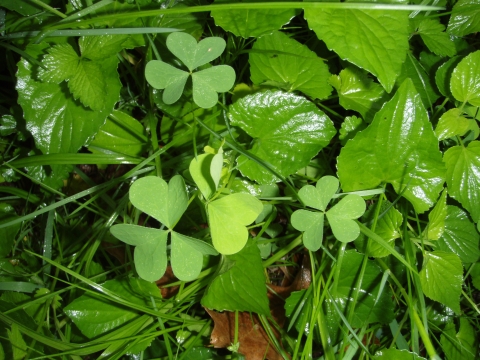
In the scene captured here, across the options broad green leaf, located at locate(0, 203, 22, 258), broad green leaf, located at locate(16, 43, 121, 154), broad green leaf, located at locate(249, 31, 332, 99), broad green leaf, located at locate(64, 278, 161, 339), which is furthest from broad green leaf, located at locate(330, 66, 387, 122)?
broad green leaf, located at locate(0, 203, 22, 258)

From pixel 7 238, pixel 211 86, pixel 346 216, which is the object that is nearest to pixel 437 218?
pixel 346 216

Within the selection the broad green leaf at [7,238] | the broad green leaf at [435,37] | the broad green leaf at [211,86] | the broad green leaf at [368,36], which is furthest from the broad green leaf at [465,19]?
the broad green leaf at [7,238]

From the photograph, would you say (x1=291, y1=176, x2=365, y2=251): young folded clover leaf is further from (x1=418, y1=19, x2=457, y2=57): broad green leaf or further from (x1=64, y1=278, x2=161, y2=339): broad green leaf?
(x1=418, y1=19, x2=457, y2=57): broad green leaf

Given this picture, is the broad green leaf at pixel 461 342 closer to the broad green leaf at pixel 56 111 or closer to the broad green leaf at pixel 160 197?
the broad green leaf at pixel 160 197

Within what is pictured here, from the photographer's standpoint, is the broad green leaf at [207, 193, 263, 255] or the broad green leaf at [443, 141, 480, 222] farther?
the broad green leaf at [443, 141, 480, 222]

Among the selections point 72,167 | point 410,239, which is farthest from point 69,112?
point 410,239

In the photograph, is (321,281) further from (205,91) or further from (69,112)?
(69,112)

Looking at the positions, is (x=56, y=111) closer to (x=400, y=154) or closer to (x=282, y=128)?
(x=282, y=128)
